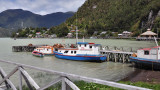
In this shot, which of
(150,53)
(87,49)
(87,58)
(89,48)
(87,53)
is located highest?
(89,48)

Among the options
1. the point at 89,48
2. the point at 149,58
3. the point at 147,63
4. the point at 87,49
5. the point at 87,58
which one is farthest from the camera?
the point at 87,49

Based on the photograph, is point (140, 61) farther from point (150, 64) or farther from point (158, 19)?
point (158, 19)

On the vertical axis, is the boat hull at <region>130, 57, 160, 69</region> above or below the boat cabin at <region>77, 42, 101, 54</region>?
below

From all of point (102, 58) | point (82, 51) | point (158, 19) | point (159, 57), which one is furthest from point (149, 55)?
point (158, 19)

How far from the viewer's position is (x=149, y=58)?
24656 millimetres

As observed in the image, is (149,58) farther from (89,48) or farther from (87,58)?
(89,48)

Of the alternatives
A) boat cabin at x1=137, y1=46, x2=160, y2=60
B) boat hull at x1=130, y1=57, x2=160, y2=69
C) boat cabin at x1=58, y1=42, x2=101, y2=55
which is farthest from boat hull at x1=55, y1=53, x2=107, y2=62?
boat cabin at x1=137, y1=46, x2=160, y2=60

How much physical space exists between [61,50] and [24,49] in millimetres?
24670

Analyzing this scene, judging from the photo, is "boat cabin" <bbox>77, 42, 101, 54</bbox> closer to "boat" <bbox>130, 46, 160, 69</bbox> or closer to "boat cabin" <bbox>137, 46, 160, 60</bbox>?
"boat" <bbox>130, 46, 160, 69</bbox>

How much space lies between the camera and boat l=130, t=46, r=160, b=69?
2369cm

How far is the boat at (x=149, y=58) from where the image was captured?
23688mm

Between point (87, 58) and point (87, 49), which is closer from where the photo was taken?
point (87, 58)

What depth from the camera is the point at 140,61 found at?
83.0 ft

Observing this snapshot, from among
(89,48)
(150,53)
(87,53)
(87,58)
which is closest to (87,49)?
(89,48)
